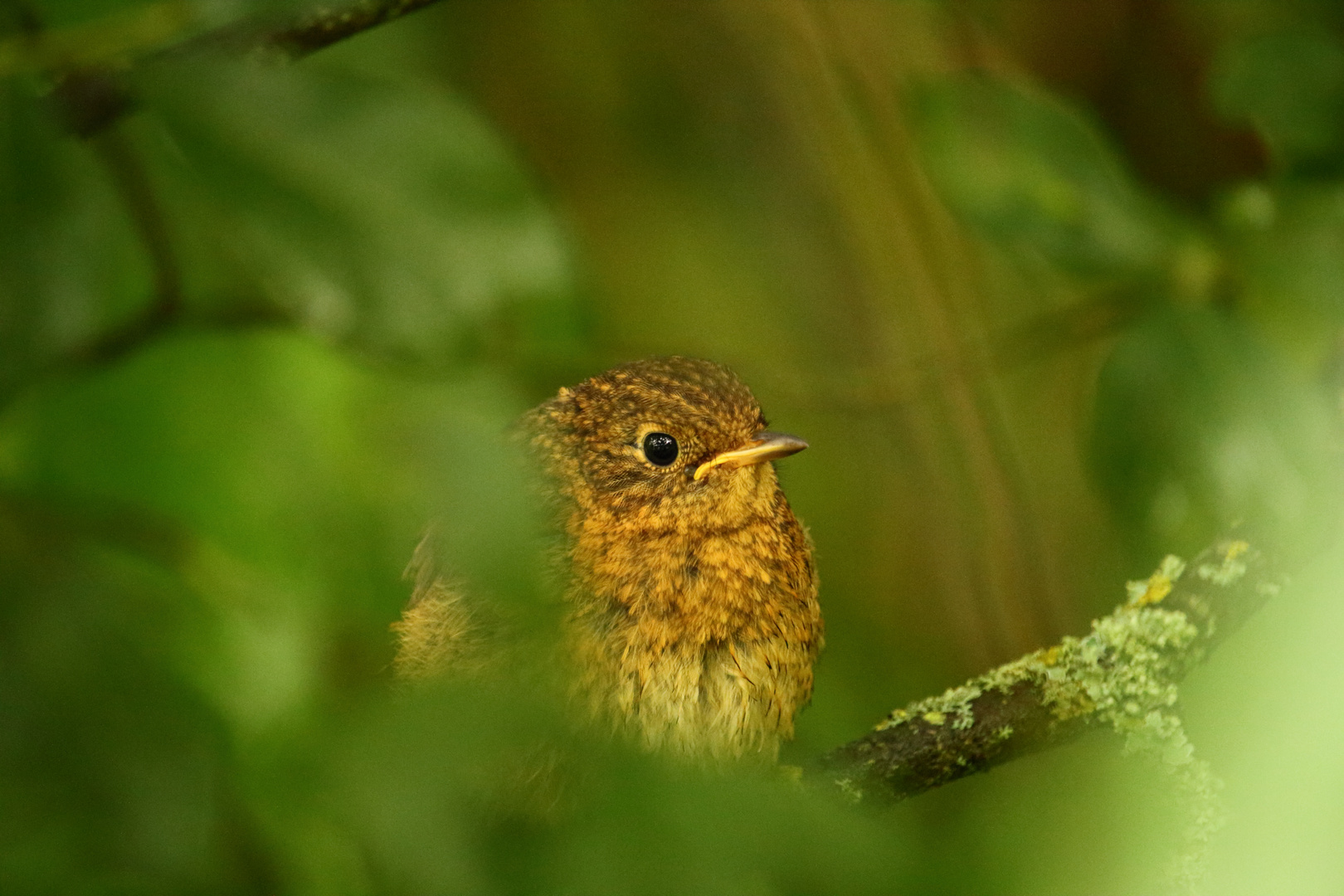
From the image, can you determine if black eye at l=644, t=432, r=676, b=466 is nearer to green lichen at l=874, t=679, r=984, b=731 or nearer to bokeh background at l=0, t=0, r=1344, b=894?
bokeh background at l=0, t=0, r=1344, b=894

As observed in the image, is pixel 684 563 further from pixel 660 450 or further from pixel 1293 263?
pixel 1293 263

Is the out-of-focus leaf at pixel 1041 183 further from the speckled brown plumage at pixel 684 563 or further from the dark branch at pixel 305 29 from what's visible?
the dark branch at pixel 305 29

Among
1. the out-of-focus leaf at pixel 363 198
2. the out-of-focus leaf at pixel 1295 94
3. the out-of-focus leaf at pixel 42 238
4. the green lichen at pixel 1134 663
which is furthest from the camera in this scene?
the out-of-focus leaf at pixel 1295 94

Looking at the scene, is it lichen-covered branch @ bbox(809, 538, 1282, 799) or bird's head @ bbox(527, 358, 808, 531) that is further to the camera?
bird's head @ bbox(527, 358, 808, 531)

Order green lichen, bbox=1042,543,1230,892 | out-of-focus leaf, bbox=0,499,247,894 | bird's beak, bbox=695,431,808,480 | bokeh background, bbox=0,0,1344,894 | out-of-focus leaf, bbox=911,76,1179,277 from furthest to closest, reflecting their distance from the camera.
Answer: bird's beak, bbox=695,431,808,480 → out-of-focus leaf, bbox=911,76,1179,277 → green lichen, bbox=1042,543,1230,892 → out-of-focus leaf, bbox=0,499,247,894 → bokeh background, bbox=0,0,1344,894

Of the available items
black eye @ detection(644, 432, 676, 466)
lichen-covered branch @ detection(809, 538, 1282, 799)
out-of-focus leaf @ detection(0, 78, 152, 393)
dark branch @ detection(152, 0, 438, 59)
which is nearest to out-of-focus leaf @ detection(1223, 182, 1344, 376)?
lichen-covered branch @ detection(809, 538, 1282, 799)

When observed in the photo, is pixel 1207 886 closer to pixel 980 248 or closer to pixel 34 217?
pixel 34 217

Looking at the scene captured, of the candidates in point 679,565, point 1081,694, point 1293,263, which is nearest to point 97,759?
point 1081,694

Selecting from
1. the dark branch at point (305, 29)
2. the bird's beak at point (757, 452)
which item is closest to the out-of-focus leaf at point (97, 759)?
the dark branch at point (305, 29)
